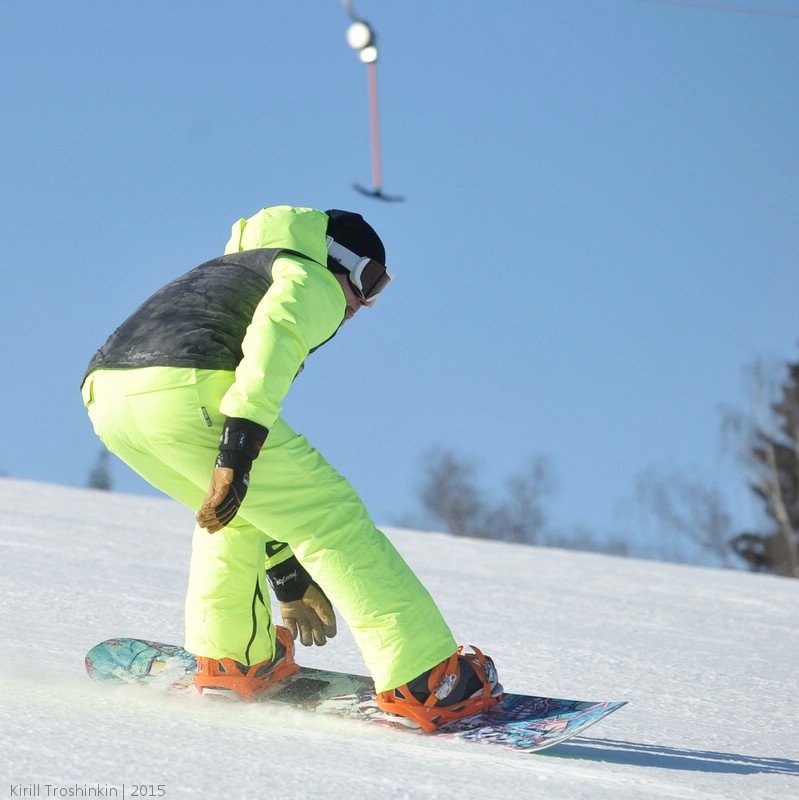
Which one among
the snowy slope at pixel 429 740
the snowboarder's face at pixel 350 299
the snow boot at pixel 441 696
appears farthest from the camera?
the snowboarder's face at pixel 350 299

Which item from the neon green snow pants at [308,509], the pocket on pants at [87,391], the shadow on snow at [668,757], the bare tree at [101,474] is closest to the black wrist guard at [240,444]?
the neon green snow pants at [308,509]

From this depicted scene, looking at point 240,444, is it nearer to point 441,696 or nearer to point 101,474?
point 441,696

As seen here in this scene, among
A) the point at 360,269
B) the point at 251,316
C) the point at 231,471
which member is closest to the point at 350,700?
the point at 231,471

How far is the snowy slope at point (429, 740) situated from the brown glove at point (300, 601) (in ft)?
1.29

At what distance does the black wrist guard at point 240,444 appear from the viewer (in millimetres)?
Answer: 2516

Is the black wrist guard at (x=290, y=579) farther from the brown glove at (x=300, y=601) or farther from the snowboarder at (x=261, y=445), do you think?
the snowboarder at (x=261, y=445)

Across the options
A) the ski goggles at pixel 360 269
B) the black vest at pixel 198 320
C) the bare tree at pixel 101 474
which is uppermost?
the ski goggles at pixel 360 269

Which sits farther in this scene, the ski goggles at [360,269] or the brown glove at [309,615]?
the brown glove at [309,615]

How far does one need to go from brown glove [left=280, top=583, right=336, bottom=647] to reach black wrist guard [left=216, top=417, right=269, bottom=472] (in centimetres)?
73

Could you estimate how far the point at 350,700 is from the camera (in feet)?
9.18

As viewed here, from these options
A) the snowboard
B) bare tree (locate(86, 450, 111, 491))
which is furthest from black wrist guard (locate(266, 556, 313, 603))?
bare tree (locate(86, 450, 111, 491))

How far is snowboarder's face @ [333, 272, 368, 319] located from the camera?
2.93 m

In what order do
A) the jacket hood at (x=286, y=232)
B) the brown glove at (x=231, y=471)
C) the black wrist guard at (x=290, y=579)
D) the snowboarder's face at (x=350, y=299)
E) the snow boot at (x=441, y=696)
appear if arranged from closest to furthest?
the brown glove at (x=231, y=471) < the snow boot at (x=441, y=696) < the jacket hood at (x=286, y=232) < the snowboarder's face at (x=350, y=299) < the black wrist guard at (x=290, y=579)

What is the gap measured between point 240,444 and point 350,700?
30.2 inches
